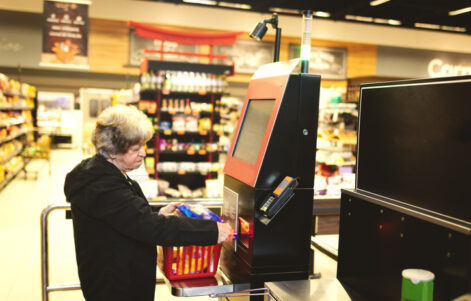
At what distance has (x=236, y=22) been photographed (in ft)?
43.3

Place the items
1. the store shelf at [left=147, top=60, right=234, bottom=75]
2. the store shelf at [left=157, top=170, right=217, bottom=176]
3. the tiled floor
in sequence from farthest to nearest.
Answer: the store shelf at [left=157, top=170, right=217, bottom=176]
the store shelf at [left=147, top=60, right=234, bottom=75]
the tiled floor

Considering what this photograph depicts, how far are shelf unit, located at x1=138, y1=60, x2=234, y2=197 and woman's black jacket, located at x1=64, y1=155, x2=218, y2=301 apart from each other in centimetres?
571

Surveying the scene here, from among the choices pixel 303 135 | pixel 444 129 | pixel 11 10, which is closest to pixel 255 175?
pixel 303 135

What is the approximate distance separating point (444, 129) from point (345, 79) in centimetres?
1459

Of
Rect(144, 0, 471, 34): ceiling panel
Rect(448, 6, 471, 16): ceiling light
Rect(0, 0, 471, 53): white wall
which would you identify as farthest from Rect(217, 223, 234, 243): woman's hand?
Rect(0, 0, 471, 53): white wall

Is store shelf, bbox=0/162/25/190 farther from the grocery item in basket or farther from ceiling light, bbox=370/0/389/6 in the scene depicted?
the grocery item in basket

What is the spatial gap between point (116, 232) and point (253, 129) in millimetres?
782

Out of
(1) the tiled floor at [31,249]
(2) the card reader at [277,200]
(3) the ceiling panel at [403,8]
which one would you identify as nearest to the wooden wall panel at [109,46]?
(1) the tiled floor at [31,249]

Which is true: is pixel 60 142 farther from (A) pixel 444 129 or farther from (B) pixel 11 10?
(A) pixel 444 129

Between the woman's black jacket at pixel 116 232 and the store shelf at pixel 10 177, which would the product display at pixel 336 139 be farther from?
the store shelf at pixel 10 177

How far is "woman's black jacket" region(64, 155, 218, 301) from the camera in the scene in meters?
1.69

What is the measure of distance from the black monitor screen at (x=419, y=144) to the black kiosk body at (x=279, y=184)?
0.24 metres

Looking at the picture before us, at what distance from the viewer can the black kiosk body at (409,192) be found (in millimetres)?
1341

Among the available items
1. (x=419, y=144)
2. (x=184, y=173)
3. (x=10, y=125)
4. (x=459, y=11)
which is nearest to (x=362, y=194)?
(x=419, y=144)
